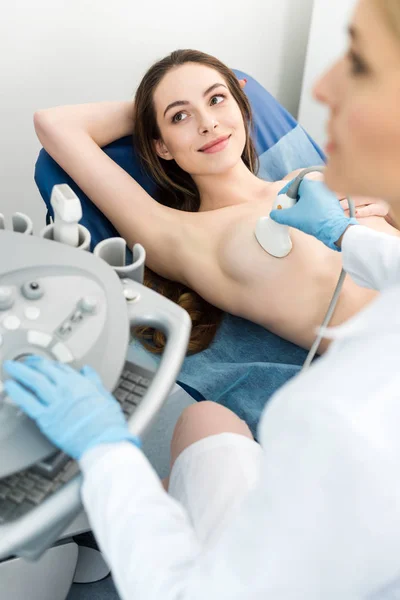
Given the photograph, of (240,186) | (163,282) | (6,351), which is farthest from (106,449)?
(240,186)

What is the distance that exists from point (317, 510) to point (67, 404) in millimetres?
335

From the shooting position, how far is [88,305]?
2.57 ft

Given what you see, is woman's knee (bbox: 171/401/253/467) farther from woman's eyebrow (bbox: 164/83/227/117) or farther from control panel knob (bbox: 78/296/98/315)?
woman's eyebrow (bbox: 164/83/227/117)

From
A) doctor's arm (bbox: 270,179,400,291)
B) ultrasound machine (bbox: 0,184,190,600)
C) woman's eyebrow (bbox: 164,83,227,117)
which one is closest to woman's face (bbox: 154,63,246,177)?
woman's eyebrow (bbox: 164,83,227,117)

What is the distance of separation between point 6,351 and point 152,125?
941 mm

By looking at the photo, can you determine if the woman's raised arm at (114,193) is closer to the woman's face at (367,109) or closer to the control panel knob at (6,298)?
the control panel knob at (6,298)

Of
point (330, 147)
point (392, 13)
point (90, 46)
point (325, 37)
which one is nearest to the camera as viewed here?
point (392, 13)

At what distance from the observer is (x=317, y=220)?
120 cm

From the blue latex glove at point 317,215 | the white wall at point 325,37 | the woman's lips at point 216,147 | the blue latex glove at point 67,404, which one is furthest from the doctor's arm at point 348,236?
the white wall at point 325,37

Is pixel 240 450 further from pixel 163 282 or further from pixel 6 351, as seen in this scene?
pixel 163 282

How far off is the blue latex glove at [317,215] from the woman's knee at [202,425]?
45cm

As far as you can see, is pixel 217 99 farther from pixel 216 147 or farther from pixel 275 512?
pixel 275 512

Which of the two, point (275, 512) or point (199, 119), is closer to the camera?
point (275, 512)

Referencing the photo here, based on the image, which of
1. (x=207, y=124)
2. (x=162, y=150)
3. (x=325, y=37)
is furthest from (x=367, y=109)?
(x=325, y=37)
